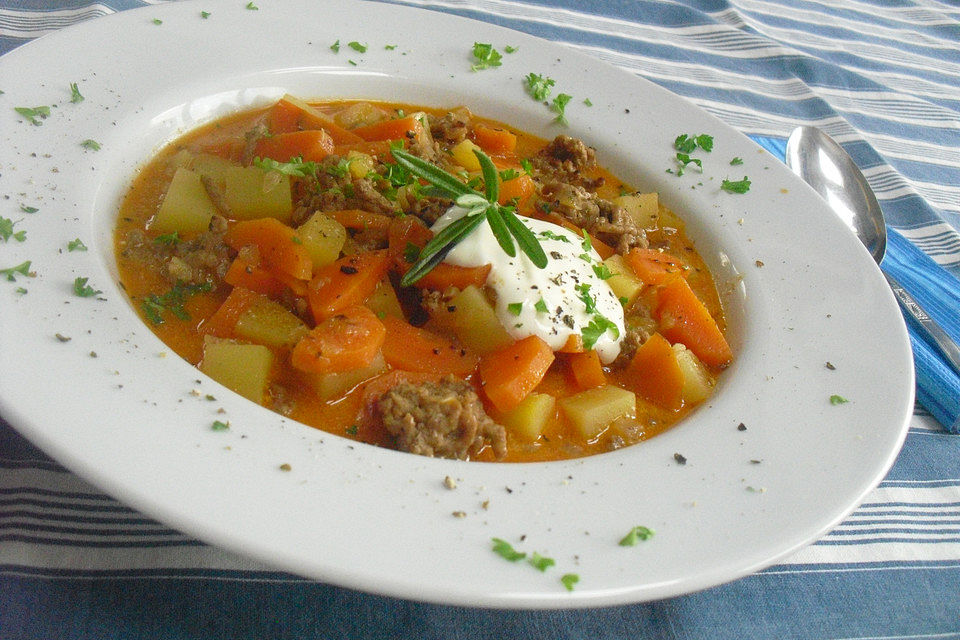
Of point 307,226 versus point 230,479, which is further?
point 307,226

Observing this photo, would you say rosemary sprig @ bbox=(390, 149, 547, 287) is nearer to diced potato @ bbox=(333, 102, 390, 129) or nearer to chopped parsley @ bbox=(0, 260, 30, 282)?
diced potato @ bbox=(333, 102, 390, 129)

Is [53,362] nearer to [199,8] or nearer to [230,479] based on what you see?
[230,479]

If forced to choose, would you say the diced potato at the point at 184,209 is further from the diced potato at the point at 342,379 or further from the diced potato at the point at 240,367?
the diced potato at the point at 342,379

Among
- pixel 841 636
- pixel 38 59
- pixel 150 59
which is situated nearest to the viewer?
pixel 841 636

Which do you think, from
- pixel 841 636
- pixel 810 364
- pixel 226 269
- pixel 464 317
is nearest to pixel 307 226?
pixel 226 269

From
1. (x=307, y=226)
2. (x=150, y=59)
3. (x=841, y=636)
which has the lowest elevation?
(x=841, y=636)

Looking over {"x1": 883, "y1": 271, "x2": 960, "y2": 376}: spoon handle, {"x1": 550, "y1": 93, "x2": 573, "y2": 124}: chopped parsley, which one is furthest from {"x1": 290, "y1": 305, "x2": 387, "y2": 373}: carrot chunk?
{"x1": 883, "y1": 271, "x2": 960, "y2": 376}: spoon handle

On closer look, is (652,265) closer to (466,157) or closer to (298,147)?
(466,157)
